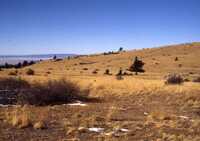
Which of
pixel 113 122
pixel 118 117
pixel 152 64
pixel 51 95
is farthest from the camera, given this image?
pixel 152 64

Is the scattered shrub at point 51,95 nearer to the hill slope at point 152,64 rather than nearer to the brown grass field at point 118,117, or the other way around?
the brown grass field at point 118,117

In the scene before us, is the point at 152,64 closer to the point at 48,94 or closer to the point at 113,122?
the point at 48,94

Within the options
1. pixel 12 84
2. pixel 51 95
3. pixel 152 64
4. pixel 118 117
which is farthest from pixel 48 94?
pixel 152 64

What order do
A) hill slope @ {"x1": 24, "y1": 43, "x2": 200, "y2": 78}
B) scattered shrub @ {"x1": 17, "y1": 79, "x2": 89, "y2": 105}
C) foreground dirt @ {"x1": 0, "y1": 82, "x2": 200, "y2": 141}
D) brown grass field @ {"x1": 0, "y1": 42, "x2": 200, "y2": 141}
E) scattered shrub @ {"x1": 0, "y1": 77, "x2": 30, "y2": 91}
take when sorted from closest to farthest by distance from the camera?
foreground dirt @ {"x1": 0, "y1": 82, "x2": 200, "y2": 141}
brown grass field @ {"x1": 0, "y1": 42, "x2": 200, "y2": 141}
scattered shrub @ {"x1": 17, "y1": 79, "x2": 89, "y2": 105}
scattered shrub @ {"x1": 0, "y1": 77, "x2": 30, "y2": 91}
hill slope @ {"x1": 24, "y1": 43, "x2": 200, "y2": 78}

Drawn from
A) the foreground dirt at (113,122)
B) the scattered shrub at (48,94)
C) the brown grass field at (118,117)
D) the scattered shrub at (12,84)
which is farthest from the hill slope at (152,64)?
the foreground dirt at (113,122)

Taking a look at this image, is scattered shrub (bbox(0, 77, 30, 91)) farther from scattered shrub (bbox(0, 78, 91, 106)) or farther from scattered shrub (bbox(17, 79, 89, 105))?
scattered shrub (bbox(17, 79, 89, 105))

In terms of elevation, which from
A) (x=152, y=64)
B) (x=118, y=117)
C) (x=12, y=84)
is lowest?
(x=118, y=117)

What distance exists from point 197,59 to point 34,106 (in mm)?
62175

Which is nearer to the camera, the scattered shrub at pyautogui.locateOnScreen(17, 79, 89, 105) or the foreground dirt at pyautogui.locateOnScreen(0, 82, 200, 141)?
the foreground dirt at pyautogui.locateOnScreen(0, 82, 200, 141)

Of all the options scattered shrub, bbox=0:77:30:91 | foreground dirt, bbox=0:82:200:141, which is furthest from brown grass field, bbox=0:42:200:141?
scattered shrub, bbox=0:77:30:91

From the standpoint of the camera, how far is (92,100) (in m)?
27.5

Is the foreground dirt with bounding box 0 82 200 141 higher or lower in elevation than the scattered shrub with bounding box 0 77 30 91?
lower

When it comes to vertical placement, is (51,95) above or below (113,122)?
above

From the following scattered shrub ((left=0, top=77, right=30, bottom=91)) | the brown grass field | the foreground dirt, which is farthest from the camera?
scattered shrub ((left=0, top=77, right=30, bottom=91))
